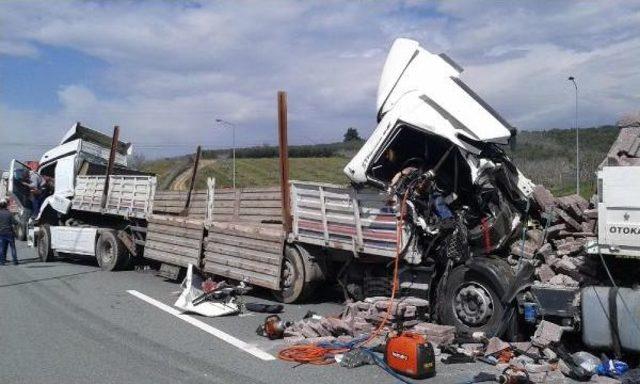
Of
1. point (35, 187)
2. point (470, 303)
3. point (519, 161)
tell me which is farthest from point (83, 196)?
point (470, 303)

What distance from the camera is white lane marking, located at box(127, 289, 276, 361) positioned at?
23.1ft

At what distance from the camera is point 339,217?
9188 mm

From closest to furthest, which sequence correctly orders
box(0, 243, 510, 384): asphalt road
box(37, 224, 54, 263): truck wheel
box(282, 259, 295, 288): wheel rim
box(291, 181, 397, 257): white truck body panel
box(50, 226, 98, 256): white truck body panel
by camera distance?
box(0, 243, 510, 384): asphalt road
box(291, 181, 397, 257): white truck body panel
box(282, 259, 295, 288): wheel rim
box(50, 226, 98, 256): white truck body panel
box(37, 224, 54, 263): truck wheel

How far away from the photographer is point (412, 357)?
6039 millimetres

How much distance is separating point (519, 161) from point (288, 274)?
499 cm

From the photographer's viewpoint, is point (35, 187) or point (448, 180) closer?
point (448, 180)

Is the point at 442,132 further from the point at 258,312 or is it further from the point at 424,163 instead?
the point at 258,312

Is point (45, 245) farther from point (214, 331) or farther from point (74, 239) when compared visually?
point (214, 331)

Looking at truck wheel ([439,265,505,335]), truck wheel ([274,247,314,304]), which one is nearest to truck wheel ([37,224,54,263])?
truck wheel ([274,247,314,304])

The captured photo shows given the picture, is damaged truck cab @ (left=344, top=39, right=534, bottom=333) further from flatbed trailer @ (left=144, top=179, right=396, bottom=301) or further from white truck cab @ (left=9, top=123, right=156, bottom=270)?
white truck cab @ (left=9, top=123, right=156, bottom=270)

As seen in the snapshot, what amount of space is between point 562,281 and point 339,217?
3.24 meters

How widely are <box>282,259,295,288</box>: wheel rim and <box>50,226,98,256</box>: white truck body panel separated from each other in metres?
6.93

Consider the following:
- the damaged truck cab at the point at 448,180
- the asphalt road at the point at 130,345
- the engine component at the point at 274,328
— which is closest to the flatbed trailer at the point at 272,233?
the damaged truck cab at the point at 448,180

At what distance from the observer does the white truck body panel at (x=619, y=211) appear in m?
6.25
